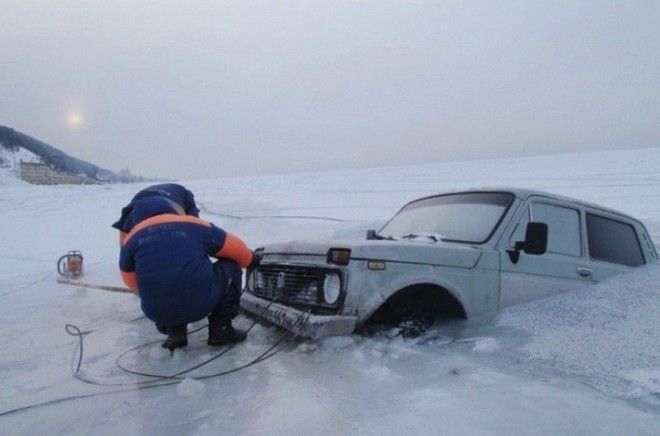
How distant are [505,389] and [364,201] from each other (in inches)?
730

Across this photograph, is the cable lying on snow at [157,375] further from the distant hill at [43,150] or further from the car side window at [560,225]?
the distant hill at [43,150]

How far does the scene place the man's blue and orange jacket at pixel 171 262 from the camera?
3.48m

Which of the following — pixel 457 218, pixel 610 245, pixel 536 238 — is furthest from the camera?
pixel 610 245

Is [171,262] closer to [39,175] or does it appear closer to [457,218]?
[457,218]

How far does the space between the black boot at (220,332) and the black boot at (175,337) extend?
220 millimetres

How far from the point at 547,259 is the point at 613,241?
1269 millimetres

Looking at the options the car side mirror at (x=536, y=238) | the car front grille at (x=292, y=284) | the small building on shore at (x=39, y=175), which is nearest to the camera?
the car front grille at (x=292, y=284)

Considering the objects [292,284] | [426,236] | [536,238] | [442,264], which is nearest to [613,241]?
[536,238]

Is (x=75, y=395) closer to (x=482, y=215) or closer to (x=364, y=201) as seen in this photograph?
(x=482, y=215)

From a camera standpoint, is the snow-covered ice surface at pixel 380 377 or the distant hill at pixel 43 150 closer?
the snow-covered ice surface at pixel 380 377

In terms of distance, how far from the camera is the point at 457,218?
14.7 ft

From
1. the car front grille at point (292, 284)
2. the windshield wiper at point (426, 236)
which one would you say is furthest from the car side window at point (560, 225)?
the car front grille at point (292, 284)

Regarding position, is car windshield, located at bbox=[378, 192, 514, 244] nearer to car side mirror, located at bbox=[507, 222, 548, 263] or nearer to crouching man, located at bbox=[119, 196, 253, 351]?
car side mirror, located at bbox=[507, 222, 548, 263]

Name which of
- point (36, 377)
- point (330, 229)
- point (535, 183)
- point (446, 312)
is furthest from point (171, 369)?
point (535, 183)
